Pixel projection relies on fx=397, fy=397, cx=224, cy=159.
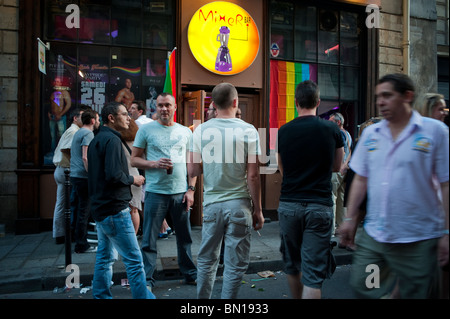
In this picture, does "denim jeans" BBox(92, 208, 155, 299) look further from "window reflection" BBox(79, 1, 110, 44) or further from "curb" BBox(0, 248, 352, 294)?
"window reflection" BBox(79, 1, 110, 44)

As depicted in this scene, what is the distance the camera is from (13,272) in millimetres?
4734

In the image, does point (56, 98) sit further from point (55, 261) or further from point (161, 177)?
point (161, 177)

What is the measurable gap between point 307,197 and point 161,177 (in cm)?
169

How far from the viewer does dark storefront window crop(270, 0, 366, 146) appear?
869cm

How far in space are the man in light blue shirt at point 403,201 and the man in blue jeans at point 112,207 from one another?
6.19ft

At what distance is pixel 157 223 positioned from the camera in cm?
421

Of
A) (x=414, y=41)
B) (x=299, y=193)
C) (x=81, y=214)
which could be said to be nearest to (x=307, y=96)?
(x=299, y=193)

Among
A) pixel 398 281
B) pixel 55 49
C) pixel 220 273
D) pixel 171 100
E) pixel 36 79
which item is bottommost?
pixel 220 273

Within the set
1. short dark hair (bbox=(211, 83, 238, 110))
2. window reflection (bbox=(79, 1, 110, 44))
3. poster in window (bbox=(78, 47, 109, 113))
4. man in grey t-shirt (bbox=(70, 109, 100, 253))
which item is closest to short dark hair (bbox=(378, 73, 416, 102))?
short dark hair (bbox=(211, 83, 238, 110))

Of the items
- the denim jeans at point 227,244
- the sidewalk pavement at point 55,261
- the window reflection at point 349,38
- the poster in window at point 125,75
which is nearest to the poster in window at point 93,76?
the poster in window at point 125,75

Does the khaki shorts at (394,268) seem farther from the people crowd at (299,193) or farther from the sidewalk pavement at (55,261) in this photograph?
the sidewalk pavement at (55,261)
